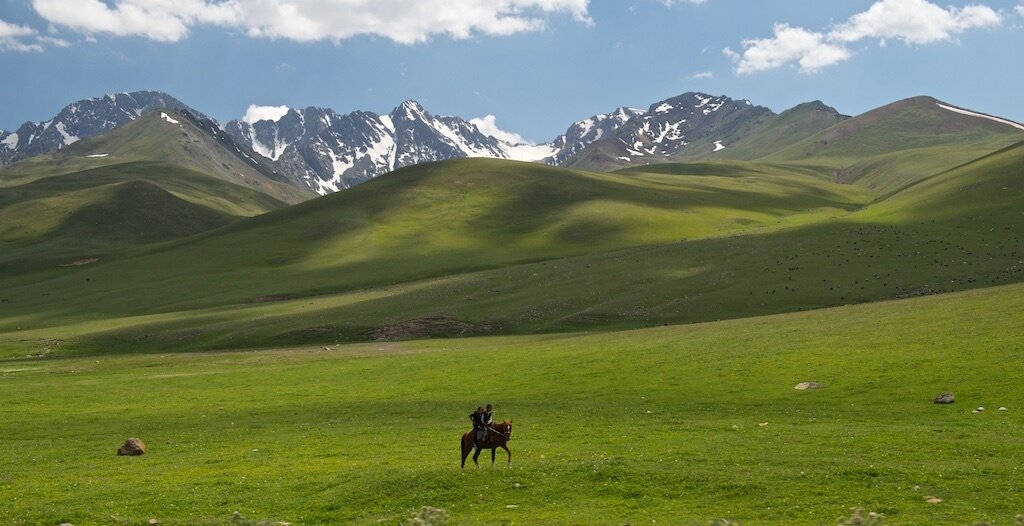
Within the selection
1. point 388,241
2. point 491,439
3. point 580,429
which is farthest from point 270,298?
point 491,439

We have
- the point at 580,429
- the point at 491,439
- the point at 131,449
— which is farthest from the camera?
the point at 580,429

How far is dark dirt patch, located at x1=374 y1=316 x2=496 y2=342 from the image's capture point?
8175cm

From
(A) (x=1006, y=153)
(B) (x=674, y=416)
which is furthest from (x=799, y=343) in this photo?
(A) (x=1006, y=153)

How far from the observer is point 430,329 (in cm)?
8388

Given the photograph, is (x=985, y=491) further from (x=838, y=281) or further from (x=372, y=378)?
(x=838, y=281)

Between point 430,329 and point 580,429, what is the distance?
1970 inches

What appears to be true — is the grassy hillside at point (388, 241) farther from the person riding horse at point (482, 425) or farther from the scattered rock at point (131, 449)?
the person riding horse at point (482, 425)

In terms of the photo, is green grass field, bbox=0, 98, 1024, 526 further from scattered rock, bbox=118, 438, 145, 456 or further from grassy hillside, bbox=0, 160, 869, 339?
grassy hillside, bbox=0, 160, 869, 339

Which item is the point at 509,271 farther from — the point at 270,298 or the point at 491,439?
the point at 491,439

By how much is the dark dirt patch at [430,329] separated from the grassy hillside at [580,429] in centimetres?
1479

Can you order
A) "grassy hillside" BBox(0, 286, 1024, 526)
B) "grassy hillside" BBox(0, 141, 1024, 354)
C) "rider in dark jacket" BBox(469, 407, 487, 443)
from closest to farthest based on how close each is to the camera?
1. "grassy hillside" BBox(0, 286, 1024, 526)
2. "rider in dark jacket" BBox(469, 407, 487, 443)
3. "grassy hillside" BBox(0, 141, 1024, 354)

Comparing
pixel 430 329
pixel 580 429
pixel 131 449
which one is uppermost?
pixel 430 329

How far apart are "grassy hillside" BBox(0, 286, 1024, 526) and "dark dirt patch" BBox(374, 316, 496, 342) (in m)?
14.8

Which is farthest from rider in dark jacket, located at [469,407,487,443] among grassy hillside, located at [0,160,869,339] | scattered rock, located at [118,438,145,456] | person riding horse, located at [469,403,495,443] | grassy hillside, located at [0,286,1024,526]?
grassy hillside, located at [0,160,869,339]
